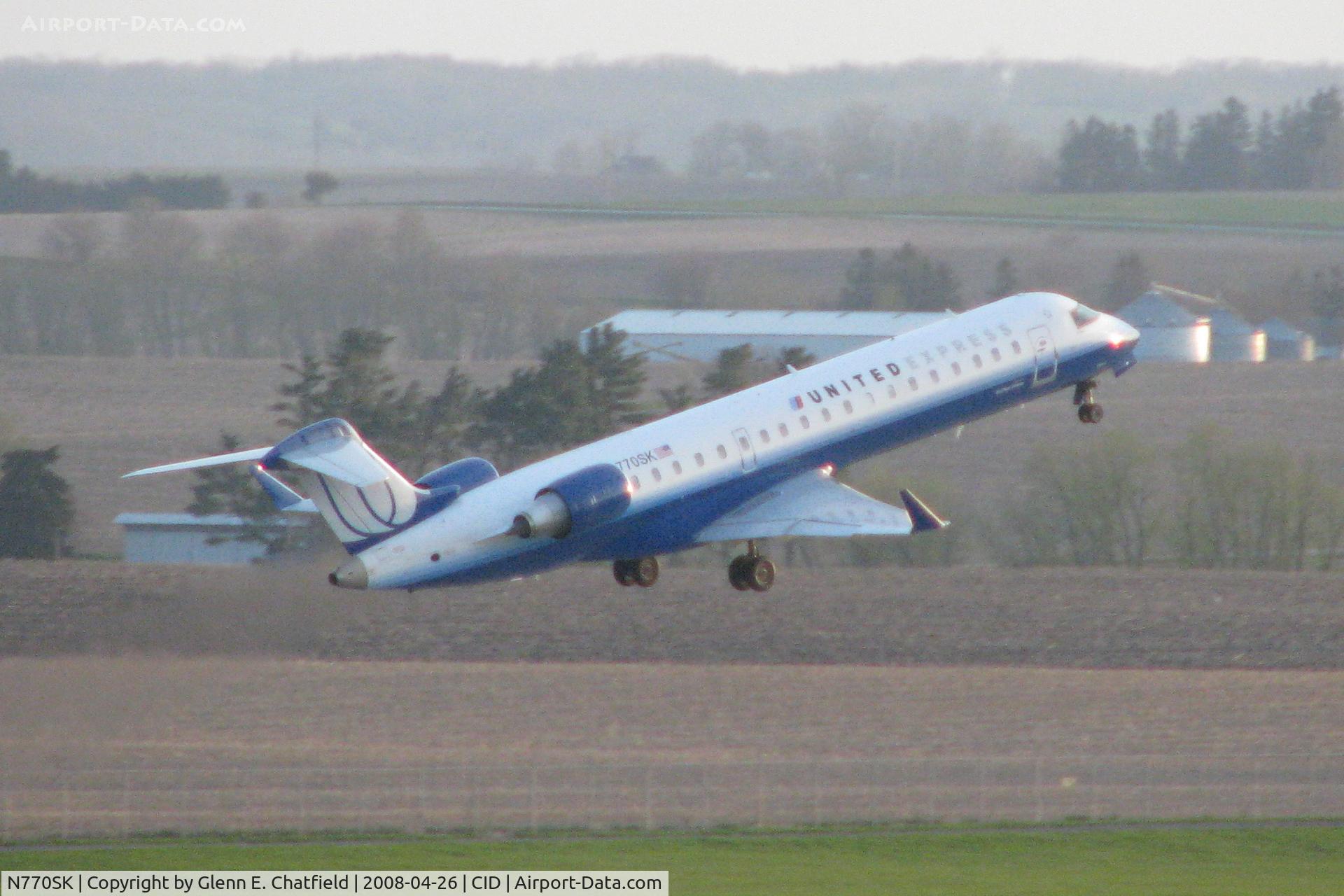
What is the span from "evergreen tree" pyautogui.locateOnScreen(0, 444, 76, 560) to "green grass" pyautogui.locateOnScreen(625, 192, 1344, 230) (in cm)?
6221

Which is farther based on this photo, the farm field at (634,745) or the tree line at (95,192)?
the tree line at (95,192)

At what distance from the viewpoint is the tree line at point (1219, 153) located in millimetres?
132125

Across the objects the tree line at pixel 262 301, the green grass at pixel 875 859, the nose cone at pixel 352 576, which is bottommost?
the green grass at pixel 875 859

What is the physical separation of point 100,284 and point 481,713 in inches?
2132

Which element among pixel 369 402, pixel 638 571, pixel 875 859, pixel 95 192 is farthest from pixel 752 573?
pixel 95 192

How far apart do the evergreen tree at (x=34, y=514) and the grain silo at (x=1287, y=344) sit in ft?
192

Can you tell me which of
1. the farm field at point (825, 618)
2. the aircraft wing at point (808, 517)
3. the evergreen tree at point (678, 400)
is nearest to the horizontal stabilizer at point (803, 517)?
the aircraft wing at point (808, 517)

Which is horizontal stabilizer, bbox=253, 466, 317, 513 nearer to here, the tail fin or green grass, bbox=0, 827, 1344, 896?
the tail fin

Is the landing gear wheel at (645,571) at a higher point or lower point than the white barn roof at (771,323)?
lower

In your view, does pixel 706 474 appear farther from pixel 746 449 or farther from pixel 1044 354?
pixel 1044 354

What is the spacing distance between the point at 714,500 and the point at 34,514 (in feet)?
110

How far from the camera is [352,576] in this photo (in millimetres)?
32688

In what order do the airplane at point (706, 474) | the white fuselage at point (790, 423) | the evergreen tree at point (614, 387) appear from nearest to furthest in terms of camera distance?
the airplane at point (706, 474) < the white fuselage at point (790, 423) < the evergreen tree at point (614, 387)

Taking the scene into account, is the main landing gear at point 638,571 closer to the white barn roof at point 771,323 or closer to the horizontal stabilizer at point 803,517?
the horizontal stabilizer at point 803,517
